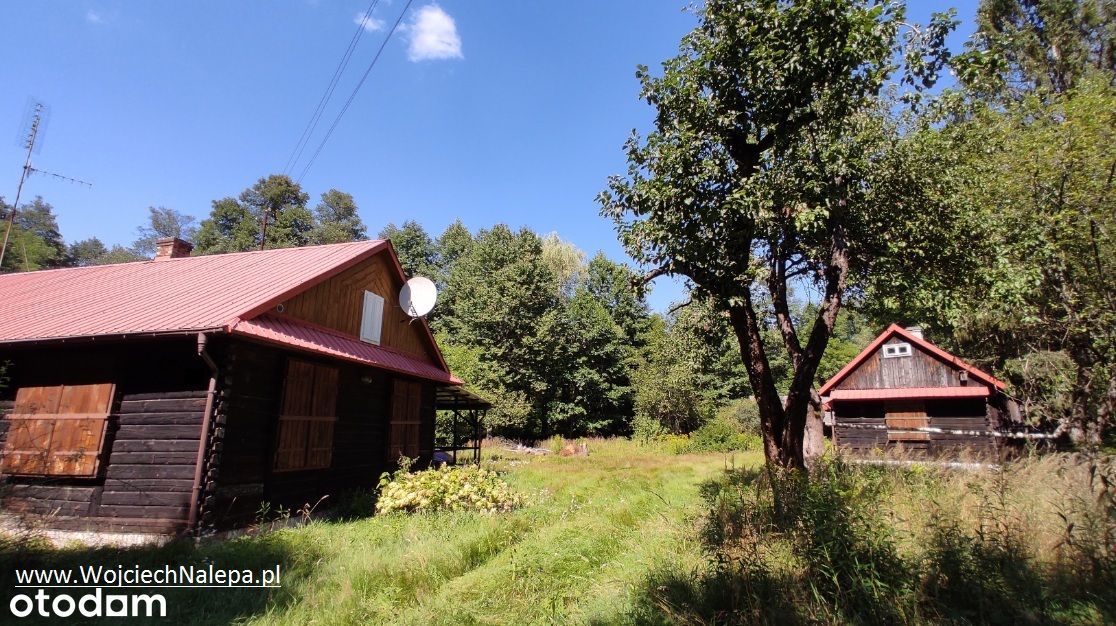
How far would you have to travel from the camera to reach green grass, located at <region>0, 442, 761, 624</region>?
4945mm

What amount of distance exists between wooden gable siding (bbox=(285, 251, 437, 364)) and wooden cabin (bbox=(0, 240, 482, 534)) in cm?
6

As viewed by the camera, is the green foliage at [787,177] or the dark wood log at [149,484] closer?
the green foliage at [787,177]

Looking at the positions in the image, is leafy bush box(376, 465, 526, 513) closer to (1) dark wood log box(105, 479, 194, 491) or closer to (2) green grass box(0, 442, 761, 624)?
(2) green grass box(0, 442, 761, 624)

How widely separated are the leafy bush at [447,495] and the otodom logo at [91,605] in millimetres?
→ 4731

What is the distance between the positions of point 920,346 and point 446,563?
22504 mm

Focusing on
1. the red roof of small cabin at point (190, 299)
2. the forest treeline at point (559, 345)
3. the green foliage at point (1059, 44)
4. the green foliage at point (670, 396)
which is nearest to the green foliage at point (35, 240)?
the forest treeline at point (559, 345)

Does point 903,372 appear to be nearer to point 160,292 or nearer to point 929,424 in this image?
point 929,424

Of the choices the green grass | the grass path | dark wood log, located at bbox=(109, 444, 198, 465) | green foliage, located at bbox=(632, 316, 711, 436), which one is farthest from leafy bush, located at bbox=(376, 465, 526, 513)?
green foliage, located at bbox=(632, 316, 711, 436)

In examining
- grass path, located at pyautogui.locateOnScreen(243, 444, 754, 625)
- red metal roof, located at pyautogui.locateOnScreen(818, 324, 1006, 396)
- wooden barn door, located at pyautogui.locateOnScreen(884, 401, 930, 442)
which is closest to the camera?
grass path, located at pyautogui.locateOnScreen(243, 444, 754, 625)

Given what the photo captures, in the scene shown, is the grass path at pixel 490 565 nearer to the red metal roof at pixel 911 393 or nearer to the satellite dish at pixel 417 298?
the satellite dish at pixel 417 298

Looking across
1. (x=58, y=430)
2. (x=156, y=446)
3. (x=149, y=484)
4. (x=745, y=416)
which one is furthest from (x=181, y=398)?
(x=745, y=416)

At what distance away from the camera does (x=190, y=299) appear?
398 inches

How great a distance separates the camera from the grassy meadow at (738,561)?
4.02m

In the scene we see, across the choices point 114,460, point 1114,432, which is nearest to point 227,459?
point 114,460
